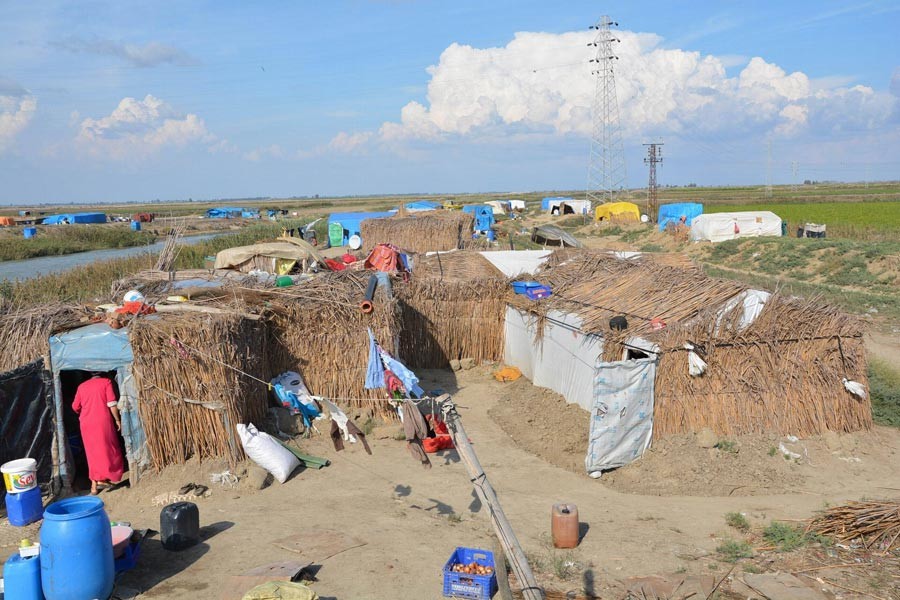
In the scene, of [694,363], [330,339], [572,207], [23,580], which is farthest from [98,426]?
[572,207]

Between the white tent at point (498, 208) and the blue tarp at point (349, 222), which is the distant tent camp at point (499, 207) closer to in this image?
the white tent at point (498, 208)

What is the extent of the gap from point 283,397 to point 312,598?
5.21 metres

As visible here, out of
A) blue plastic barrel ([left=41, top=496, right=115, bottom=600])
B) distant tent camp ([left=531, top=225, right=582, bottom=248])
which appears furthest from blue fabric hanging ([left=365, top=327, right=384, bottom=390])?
distant tent camp ([left=531, top=225, right=582, bottom=248])

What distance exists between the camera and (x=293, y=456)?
9586 mm

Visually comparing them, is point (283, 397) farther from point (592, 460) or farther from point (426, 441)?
point (592, 460)

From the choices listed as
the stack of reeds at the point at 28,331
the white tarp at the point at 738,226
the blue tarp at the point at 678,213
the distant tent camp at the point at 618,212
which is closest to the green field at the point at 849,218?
the white tarp at the point at 738,226

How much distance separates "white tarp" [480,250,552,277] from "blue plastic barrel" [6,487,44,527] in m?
10.9

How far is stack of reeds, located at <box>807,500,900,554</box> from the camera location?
7074 millimetres

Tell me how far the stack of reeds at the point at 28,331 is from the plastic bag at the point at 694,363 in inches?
314

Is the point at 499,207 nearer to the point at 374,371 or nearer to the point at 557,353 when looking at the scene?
the point at 557,353

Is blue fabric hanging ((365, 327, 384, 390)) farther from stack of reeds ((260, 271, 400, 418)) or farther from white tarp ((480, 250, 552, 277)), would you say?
white tarp ((480, 250, 552, 277))

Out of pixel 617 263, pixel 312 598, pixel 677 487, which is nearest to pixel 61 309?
pixel 312 598

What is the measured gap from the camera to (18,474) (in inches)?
299

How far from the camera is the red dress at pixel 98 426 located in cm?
867
